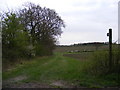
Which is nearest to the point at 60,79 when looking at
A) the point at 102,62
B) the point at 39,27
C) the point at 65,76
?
the point at 65,76

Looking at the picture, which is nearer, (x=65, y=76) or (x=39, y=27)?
(x=65, y=76)

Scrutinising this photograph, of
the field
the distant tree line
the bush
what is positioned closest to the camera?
the field

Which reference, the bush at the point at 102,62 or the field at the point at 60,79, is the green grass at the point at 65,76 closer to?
the field at the point at 60,79

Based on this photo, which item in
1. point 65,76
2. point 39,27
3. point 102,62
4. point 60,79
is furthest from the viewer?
point 39,27

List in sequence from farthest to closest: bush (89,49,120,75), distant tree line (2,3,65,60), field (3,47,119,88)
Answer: distant tree line (2,3,65,60) < bush (89,49,120,75) < field (3,47,119,88)

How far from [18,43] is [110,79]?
33.6 ft

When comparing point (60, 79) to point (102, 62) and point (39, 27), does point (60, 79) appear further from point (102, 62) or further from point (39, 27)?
point (39, 27)

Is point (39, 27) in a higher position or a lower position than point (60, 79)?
higher

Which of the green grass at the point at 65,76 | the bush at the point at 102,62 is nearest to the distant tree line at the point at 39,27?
the green grass at the point at 65,76

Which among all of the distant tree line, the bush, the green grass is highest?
the distant tree line

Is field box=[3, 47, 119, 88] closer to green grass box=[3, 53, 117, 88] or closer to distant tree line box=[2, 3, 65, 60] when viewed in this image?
green grass box=[3, 53, 117, 88]

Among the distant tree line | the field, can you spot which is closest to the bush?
the field

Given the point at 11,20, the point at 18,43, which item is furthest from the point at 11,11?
the point at 18,43

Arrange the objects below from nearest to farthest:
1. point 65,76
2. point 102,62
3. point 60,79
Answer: point 60,79 → point 102,62 → point 65,76
